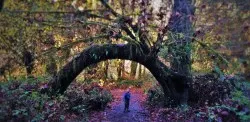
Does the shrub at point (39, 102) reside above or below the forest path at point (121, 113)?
above

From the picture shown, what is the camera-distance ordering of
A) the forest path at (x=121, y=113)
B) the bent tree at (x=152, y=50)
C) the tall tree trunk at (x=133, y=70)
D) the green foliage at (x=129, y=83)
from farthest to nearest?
the tall tree trunk at (x=133, y=70) < the green foliage at (x=129, y=83) < the forest path at (x=121, y=113) < the bent tree at (x=152, y=50)

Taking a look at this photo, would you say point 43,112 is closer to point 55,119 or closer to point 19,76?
point 55,119

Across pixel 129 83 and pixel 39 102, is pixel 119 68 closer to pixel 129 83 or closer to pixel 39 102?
pixel 129 83

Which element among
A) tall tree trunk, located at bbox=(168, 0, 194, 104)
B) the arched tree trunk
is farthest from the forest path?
tall tree trunk, located at bbox=(168, 0, 194, 104)

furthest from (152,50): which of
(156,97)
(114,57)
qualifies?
(156,97)

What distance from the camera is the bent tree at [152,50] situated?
1044 centimetres

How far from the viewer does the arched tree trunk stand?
484 inches

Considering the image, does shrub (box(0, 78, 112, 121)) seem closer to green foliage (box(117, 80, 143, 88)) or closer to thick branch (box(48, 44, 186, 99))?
thick branch (box(48, 44, 186, 99))

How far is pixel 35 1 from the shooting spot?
764cm

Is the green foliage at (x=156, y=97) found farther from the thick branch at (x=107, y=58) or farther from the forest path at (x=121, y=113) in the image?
the thick branch at (x=107, y=58)

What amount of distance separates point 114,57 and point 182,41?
96.1 inches

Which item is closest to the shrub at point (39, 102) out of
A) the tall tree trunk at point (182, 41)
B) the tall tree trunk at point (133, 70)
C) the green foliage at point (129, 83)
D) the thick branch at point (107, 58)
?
the thick branch at point (107, 58)

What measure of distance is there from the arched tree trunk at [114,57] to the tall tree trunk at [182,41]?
0.32 meters

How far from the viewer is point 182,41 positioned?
11.6 meters
